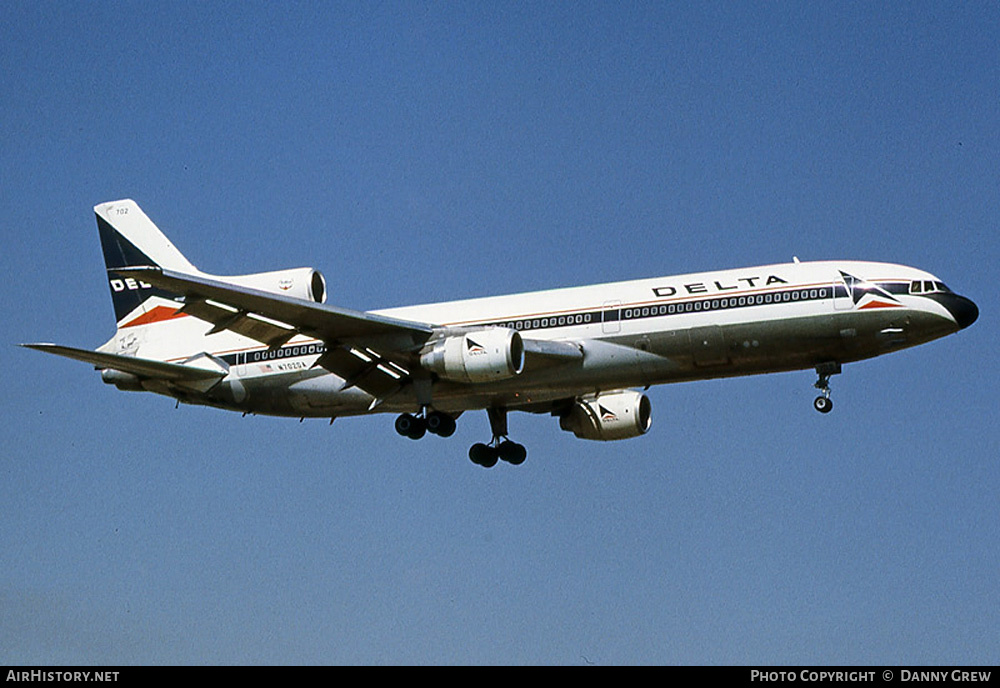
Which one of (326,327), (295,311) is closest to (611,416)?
(326,327)

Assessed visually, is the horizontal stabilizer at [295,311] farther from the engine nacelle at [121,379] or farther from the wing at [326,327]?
the engine nacelle at [121,379]

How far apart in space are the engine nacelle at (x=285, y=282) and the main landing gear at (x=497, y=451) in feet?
26.4

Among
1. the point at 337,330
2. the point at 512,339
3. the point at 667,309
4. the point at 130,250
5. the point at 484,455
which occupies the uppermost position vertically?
the point at 130,250

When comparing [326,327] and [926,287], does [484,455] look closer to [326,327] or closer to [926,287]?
[326,327]

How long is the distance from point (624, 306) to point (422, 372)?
596 centimetres

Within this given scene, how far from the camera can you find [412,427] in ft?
138

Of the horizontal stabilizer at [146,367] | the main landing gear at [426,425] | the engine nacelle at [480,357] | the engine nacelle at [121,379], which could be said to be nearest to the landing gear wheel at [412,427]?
the main landing gear at [426,425]

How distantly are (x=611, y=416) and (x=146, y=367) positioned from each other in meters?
14.4

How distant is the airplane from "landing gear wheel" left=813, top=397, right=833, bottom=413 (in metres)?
0.04

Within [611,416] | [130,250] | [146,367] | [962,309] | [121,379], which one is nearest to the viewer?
[962,309]

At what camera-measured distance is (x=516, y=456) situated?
4628cm

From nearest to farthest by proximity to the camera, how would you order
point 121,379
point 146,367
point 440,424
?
1. point 440,424
2. point 146,367
3. point 121,379
